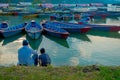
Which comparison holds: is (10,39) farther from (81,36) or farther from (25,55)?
(25,55)

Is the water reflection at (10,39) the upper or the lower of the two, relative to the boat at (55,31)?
lower

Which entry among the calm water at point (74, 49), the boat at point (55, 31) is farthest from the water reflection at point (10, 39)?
the boat at point (55, 31)

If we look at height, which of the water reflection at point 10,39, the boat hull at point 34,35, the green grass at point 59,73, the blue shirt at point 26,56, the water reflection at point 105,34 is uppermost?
the green grass at point 59,73

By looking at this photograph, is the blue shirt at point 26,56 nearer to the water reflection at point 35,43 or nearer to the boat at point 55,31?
the water reflection at point 35,43

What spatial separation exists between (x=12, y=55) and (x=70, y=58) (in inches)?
129

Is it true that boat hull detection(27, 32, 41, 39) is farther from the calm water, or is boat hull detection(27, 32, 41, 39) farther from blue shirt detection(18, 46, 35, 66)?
blue shirt detection(18, 46, 35, 66)

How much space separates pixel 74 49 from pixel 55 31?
16.7 feet

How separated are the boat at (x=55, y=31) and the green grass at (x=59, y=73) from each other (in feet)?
49.6

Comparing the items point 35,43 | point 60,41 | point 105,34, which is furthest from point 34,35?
point 105,34

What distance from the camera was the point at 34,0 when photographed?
7294 cm

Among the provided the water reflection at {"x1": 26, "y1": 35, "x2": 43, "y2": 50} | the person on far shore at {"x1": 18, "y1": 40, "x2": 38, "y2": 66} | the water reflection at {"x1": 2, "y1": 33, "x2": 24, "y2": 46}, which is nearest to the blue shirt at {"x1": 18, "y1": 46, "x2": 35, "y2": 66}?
the person on far shore at {"x1": 18, "y1": 40, "x2": 38, "y2": 66}

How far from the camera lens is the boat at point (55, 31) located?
21.7m

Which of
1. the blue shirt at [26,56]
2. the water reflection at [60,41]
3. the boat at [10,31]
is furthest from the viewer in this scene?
the boat at [10,31]

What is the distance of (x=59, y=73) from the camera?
240 inches
